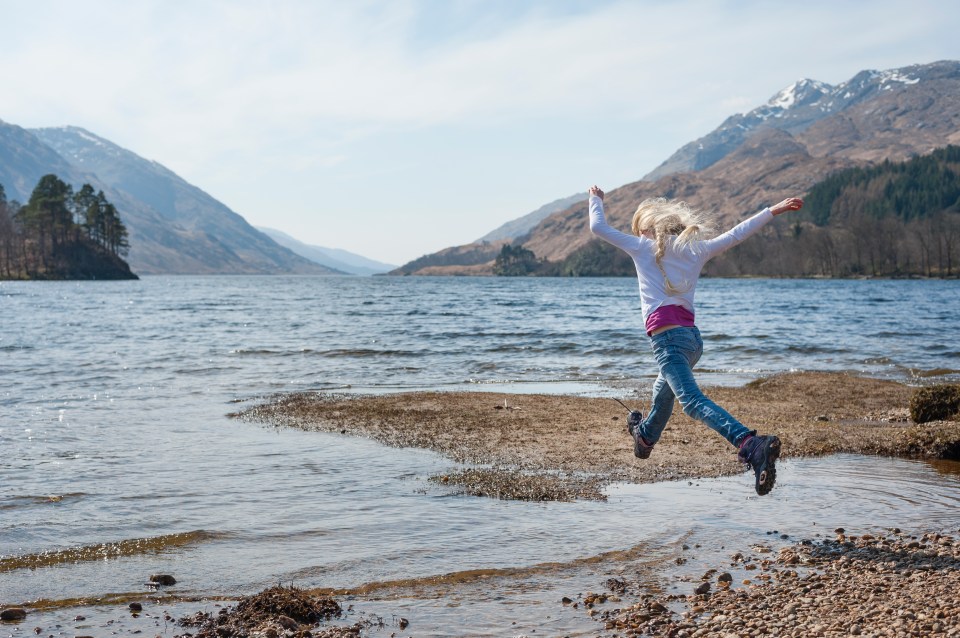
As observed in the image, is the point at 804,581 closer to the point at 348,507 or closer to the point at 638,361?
the point at 348,507

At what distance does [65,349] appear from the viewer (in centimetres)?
2892

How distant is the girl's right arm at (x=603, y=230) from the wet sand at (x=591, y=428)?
3.17 meters

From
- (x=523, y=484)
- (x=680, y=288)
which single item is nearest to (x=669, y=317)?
(x=680, y=288)

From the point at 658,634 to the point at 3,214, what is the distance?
A: 176m

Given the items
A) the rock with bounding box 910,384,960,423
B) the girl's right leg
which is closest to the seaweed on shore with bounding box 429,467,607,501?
the girl's right leg

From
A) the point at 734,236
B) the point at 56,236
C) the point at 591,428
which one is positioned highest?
the point at 56,236

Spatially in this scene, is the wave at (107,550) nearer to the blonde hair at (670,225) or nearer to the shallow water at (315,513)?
the shallow water at (315,513)

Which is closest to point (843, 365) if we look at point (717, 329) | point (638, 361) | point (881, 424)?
point (638, 361)

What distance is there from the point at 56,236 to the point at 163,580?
168 m

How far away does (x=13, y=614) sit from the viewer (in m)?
5.66

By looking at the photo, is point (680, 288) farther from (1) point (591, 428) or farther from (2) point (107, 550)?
(1) point (591, 428)

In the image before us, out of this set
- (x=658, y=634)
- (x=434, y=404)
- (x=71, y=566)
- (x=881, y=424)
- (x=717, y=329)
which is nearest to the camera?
(x=658, y=634)

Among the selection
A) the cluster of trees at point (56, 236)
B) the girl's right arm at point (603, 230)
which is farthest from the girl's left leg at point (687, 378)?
the cluster of trees at point (56, 236)

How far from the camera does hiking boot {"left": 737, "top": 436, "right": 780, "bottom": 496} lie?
23.1 feet
